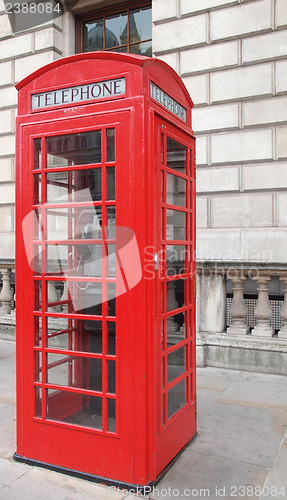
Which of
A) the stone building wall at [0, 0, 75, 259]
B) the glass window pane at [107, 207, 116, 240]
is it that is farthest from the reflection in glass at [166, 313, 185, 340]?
the stone building wall at [0, 0, 75, 259]

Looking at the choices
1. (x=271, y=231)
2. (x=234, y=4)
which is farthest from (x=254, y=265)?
(x=234, y=4)

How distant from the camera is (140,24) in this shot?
8.04 m

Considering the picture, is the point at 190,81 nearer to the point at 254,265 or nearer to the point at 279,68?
the point at 279,68

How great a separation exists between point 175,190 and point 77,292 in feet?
3.51

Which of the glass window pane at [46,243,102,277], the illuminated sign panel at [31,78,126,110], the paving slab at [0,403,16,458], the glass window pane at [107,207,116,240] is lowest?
the paving slab at [0,403,16,458]

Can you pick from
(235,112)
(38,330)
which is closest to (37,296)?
(38,330)

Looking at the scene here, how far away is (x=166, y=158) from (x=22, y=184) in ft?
3.21

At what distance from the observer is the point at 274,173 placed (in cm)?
683

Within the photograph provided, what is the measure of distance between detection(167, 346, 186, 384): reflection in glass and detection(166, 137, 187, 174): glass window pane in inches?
50.5

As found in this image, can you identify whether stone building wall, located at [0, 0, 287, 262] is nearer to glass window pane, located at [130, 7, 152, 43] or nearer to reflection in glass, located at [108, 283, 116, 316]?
glass window pane, located at [130, 7, 152, 43]

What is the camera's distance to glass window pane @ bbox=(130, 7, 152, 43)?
7961mm

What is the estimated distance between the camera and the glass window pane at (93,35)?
8.41 metres

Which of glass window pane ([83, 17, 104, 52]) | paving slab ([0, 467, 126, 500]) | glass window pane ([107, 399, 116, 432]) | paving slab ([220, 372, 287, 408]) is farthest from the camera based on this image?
glass window pane ([83, 17, 104, 52])

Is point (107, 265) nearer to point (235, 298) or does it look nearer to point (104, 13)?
point (235, 298)
